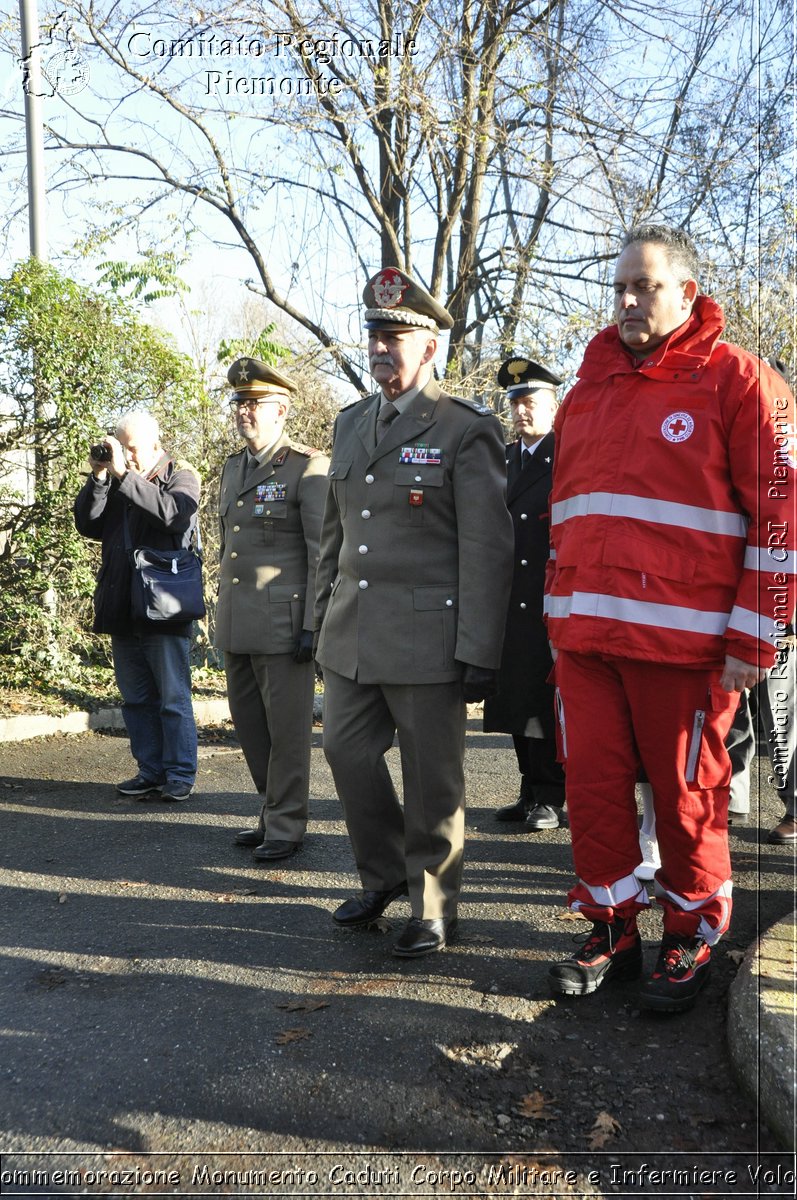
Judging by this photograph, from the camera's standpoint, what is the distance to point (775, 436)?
324cm

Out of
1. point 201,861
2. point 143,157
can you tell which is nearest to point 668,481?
point 201,861

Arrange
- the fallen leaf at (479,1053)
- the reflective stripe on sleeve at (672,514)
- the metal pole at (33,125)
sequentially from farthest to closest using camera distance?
1. the metal pole at (33,125)
2. the reflective stripe on sleeve at (672,514)
3. the fallen leaf at (479,1053)

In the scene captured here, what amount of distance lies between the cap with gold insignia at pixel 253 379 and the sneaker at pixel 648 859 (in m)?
2.81

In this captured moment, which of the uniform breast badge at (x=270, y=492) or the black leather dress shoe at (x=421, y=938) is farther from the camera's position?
the uniform breast badge at (x=270, y=492)

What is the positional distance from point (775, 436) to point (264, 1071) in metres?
2.35

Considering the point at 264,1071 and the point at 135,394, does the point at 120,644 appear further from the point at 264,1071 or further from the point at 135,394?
the point at 264,1071

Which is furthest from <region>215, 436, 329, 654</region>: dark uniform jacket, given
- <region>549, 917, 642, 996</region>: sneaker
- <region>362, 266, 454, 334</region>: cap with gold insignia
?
<region>549, 917, 642, 996</region>: sneaker

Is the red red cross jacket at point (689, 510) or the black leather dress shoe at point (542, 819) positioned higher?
the red red cross jacket at point (689, 510)

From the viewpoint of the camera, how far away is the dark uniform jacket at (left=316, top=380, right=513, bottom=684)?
3975 mm

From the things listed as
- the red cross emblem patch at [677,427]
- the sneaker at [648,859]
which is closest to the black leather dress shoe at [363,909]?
the sneaker at [648,859]

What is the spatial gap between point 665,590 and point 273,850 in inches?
103

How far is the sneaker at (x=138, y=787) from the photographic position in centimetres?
650

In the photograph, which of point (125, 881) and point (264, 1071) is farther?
point (125, 881)

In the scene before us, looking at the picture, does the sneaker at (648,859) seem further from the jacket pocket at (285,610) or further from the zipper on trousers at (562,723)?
the jacket pocket at (285,610)
